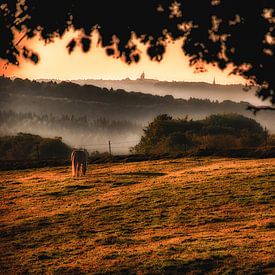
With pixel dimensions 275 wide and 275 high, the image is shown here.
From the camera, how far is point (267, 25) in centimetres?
594

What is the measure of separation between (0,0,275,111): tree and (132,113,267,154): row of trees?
3639 centimetres

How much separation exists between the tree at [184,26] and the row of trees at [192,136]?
36.4 metres

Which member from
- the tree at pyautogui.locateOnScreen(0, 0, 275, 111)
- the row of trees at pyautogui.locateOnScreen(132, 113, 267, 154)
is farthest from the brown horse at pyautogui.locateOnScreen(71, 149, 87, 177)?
the tree at pyautogui.locateOnScreen(0, 0, 275, 111)

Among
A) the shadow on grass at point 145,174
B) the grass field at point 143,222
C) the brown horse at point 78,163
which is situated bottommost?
the grass field at point 143,222

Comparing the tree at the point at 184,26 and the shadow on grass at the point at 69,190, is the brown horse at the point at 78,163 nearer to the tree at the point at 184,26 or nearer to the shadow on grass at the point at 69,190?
the shadow on grass at the point at 69,190

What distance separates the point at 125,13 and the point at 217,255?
988 centimetres

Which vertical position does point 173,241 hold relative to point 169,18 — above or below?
below

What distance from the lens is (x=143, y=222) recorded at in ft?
63.5

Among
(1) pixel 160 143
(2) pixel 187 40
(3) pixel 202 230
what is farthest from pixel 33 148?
(2) pixel 187 40

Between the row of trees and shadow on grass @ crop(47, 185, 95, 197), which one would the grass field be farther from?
the row of trees

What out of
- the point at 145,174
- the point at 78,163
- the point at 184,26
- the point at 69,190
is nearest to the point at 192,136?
the point at 145,174

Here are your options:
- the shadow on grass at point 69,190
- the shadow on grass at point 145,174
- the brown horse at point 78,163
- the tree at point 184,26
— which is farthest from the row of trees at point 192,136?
the tree at point 184,26

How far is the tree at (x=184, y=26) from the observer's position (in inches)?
233

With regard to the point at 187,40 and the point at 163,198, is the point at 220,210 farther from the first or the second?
the point at 187,40
